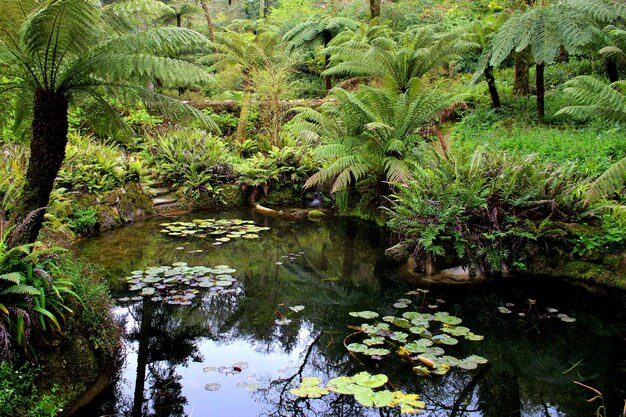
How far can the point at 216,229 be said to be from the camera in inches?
276

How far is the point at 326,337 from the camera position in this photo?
364cm

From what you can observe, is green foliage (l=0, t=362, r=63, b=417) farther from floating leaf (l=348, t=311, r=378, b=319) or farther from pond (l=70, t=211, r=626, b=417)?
floating leaf (l=348, t=311, r=378, b=319)

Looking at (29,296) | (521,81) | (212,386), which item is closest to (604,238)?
(212,386)

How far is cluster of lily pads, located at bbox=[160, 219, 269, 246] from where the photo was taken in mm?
6652

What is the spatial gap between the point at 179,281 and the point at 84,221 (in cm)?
262

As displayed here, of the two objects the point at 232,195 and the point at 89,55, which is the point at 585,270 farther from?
the point at 232,195

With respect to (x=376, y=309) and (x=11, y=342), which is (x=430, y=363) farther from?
(x=11, y=342)

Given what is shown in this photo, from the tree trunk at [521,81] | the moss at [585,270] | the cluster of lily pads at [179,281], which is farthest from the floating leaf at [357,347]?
the tree trunk at [521,81]

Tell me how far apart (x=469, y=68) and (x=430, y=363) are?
1205cm

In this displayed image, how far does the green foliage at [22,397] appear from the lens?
222 centimetres

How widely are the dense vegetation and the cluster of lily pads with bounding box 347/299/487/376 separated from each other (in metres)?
1.16

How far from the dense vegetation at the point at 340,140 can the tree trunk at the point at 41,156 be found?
0.04 feet

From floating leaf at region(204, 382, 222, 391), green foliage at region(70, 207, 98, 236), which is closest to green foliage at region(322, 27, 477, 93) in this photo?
green foliage at region(70, 207, 98, 236)

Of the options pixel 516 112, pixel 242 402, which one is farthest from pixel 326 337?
pixel 516 112
